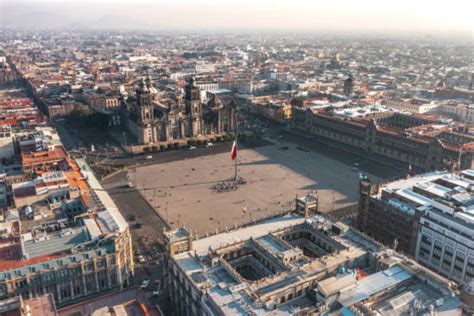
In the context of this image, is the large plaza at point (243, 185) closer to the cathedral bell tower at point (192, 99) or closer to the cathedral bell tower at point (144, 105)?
the cathedral bell tower at point (144, 105)

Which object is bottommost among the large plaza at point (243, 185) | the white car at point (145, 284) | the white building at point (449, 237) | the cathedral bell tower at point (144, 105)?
the white car at point (145, 284)

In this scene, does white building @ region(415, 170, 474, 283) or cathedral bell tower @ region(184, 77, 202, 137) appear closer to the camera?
white building @ region(415, 170, 474, 283)

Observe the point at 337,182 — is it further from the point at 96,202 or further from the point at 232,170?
the point at 96,202

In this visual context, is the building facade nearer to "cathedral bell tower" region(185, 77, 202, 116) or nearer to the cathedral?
the cathedral

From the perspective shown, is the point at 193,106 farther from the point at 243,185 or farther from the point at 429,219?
the point at 429,219

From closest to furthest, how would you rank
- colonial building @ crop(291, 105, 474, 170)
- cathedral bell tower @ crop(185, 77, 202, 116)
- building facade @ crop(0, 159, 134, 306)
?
building facade @ crop(0, 159, 134, 306), colonial building @ crop(291, 105, 474, 170), cathedral bell tower @ crop(185, 77, 202, 116)

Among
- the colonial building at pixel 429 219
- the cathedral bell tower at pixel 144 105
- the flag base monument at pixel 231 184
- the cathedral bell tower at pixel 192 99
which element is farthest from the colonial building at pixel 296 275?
the cathedral bell tower at pixel 192 99

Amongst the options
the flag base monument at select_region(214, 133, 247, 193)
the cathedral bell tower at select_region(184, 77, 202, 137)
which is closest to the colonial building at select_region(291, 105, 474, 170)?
the cathedral bell tower at select_region(184, 77, 202, 137)

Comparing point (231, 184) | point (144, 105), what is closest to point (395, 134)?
point (231, 184)
